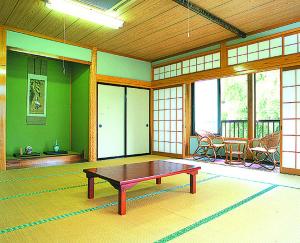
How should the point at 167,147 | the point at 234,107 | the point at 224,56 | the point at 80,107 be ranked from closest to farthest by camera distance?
the point at 224,56
the point at 80,107
the point at 167,147
the point at 234,107

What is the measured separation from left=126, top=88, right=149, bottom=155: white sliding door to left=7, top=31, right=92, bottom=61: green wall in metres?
1.55

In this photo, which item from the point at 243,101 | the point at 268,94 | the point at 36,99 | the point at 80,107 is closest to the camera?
the point at 36,99

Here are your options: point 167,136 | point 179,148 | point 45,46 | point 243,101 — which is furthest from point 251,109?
point 45,46

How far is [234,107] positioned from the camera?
7367mm

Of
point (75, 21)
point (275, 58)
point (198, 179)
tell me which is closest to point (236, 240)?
point (198, 179)

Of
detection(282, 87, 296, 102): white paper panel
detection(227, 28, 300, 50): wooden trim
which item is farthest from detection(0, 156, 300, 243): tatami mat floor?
detection(227, 28, 300, 50): wooden trim

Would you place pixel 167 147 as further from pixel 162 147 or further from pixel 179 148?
pixel 179 148

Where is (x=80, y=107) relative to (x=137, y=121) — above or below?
above

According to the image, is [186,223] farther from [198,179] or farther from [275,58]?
[275,58]

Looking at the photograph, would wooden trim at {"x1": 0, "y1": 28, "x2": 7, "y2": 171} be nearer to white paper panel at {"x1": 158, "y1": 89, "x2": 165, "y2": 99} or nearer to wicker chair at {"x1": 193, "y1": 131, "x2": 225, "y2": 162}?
white paper panel at {"x1": 158, "y1": 89, "x2": 165, "y2": 99}

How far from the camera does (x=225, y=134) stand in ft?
23.0

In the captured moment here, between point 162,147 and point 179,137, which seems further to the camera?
point 162,147

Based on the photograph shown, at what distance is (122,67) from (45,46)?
1.95 meters

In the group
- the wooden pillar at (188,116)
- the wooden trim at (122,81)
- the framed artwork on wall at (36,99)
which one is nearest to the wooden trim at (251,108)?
the wooden pillar at (188,116)
